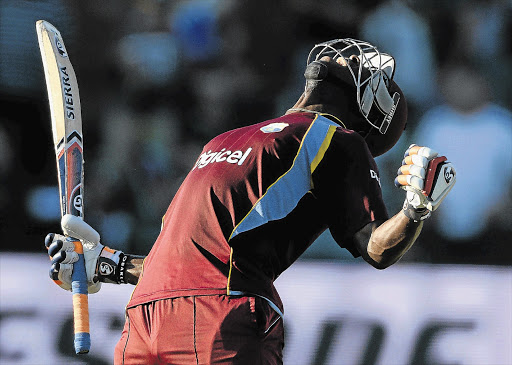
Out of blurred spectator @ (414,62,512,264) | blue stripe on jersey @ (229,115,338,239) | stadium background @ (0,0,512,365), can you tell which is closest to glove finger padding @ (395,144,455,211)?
blue stripe on jersey @ (229,115,338,239)

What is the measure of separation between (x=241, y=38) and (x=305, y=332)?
67.6 inches

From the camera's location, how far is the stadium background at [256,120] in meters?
4.57

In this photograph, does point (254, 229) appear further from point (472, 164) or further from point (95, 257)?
point (472, 164)

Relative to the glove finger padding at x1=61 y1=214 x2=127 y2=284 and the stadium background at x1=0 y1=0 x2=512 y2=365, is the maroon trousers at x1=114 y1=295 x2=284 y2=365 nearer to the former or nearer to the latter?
the glove finger padding at x1=61 y1=214 x2=127 y2=284

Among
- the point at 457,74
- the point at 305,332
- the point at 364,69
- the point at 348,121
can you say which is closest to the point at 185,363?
→ the point at 348,121

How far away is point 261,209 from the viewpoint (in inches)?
86.2

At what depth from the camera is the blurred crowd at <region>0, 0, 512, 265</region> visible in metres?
4.71

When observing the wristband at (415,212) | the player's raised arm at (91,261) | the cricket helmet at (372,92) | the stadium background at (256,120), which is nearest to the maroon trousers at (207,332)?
the wristband at (415,212)

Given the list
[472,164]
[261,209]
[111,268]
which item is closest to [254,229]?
[261,209]

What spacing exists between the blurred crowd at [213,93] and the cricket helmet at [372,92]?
1778 millimetres

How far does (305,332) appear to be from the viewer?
4.57 m

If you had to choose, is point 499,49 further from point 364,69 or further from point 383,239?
point 383,239

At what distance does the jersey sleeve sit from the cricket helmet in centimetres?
Answer: 49

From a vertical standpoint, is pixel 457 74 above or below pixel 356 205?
below
